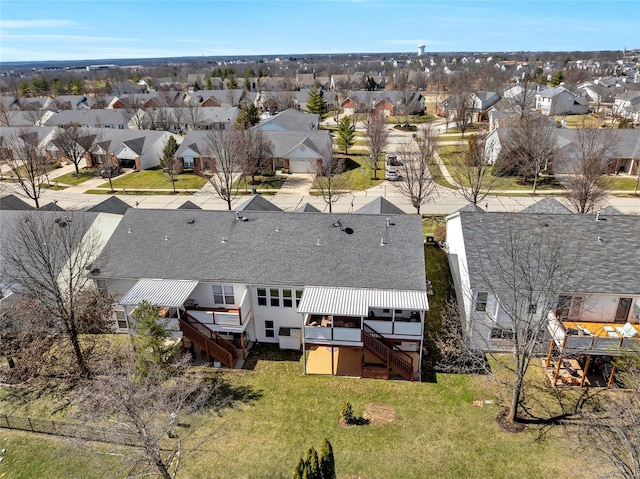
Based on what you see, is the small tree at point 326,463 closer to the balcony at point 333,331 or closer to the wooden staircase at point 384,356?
the balcony at point 333,331

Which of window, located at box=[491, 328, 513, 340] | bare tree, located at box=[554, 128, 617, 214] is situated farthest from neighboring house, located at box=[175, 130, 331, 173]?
window, located at box=[491, 328, 513, 340]

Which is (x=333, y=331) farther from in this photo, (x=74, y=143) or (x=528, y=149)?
(x=74, y=143)

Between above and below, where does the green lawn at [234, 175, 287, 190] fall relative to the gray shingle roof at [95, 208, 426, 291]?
below

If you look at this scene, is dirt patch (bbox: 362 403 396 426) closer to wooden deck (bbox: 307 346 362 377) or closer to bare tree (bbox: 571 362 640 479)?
wooden deck (bbox: 307 346 362 377)

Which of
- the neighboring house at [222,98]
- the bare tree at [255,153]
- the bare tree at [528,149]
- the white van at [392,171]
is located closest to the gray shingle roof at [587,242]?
the bare tree at [528,149]

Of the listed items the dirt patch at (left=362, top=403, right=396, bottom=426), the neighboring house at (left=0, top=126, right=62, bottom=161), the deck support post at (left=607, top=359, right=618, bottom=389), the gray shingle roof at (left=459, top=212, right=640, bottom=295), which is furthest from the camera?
the neighboring house at (left=0, top=126, right=62, bottom=161)

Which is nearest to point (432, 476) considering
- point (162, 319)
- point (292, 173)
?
point (162, 319)
